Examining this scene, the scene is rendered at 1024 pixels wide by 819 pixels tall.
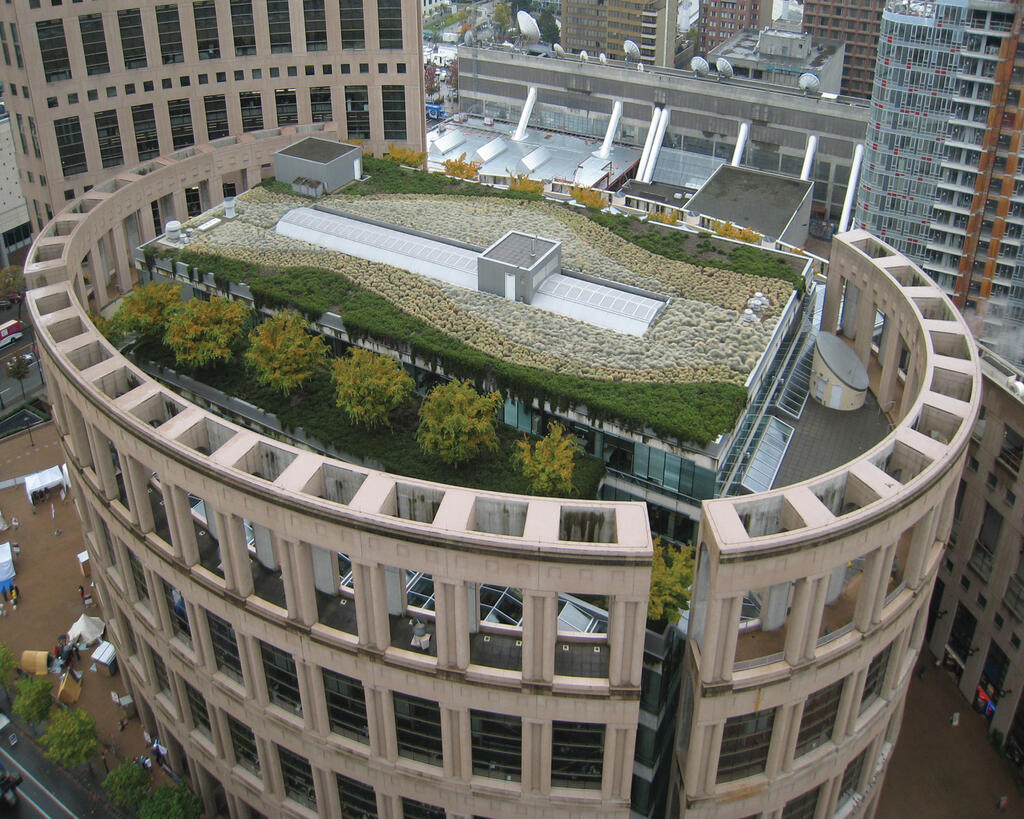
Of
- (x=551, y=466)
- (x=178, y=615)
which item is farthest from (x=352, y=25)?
(x=178, y=615)

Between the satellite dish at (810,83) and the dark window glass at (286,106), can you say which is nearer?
the dark window glass at (286,106)

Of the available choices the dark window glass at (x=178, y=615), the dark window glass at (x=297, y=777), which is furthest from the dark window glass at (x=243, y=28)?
the dark window glass at (x=297, y=777)

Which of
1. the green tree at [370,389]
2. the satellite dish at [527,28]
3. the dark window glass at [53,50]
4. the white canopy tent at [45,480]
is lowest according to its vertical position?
the white canopy tent at [45,480]

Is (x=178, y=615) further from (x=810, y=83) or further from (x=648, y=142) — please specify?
(x=810, y=83)

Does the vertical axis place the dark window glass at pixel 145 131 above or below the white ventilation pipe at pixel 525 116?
above

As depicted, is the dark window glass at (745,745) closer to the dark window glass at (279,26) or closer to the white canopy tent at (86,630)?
the white canopy tent at (86,630)

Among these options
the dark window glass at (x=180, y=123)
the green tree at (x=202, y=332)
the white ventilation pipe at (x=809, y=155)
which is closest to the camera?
the green tree at (x=202, y=332)

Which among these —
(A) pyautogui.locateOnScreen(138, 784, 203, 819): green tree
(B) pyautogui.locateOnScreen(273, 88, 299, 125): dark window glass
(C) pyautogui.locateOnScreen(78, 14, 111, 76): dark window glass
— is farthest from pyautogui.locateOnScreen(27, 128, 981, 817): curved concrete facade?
(B) pyautogui.locateOnScreen(273, 88, 299, 125): dark window glass
